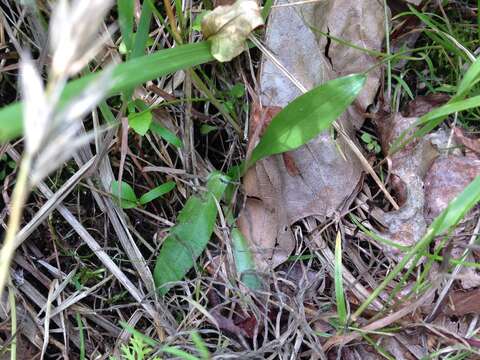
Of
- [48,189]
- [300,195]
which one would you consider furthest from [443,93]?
[48,189]

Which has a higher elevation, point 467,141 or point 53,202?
point 53,202

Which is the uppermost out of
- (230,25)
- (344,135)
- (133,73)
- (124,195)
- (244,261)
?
(133,73)

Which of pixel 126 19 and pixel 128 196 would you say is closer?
pixel 126 19

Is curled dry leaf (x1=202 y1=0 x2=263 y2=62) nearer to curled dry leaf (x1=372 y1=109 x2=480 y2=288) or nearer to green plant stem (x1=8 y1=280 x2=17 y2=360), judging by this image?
curled dry leaf (x1=372 y1=109 x2=480 y2=288)

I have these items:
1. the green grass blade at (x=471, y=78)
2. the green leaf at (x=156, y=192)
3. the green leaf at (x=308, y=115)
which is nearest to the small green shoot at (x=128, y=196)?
the green leaf at (x=156, y=192)

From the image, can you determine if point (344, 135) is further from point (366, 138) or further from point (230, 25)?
point (230, 25)

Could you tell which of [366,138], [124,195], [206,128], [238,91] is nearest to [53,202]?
[124,195]

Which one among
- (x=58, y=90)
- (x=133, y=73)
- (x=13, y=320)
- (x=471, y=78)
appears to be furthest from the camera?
(x=13, y=320)
